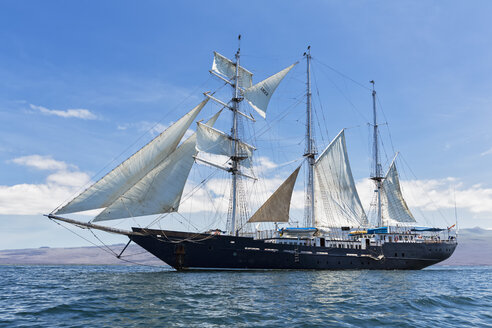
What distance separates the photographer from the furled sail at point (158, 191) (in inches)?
1264

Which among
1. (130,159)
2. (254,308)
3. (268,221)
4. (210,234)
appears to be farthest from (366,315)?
(268,221)

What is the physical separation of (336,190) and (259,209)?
12.6m

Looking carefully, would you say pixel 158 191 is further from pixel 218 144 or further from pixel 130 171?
pixel 218 144

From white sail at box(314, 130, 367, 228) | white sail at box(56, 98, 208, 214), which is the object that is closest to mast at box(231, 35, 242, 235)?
white sail at box(56, 98, 208, 214)

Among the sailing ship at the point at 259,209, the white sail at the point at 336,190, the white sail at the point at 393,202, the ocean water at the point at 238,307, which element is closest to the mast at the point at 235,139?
the sailing ship at the point at 259,209

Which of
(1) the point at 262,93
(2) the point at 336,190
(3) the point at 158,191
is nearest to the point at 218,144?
(1) the point at 262,93

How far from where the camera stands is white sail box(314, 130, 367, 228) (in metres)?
46.9

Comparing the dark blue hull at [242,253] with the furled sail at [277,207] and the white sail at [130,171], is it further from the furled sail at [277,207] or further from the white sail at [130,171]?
the white sail at [130,171]

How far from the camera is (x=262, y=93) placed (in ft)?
148

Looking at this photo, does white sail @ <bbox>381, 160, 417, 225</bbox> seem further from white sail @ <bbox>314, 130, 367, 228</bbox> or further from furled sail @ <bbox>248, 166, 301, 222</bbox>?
furled sail @ <bbox>248, 166, 301, 222</bbox>

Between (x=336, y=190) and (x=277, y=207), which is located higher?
(x=336, y=190)

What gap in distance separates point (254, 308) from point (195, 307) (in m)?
2.58

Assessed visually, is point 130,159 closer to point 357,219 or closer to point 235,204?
point 235,204

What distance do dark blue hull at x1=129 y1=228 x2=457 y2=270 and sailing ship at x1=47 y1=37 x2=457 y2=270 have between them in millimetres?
97
